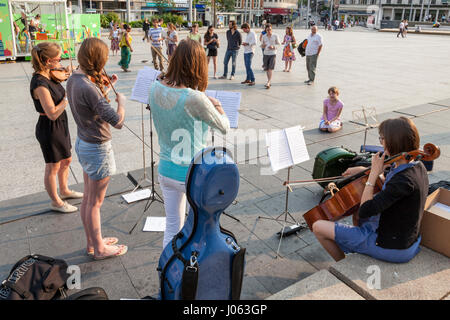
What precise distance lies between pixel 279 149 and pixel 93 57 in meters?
1.75

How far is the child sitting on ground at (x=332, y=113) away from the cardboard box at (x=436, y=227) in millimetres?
3931

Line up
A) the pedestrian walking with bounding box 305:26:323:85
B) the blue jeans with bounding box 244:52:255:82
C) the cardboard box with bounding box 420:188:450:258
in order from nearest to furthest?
the cardboard box with bounding box 420:188:450:258
the blue jeans with bounding box 244:52:255:82
the pedestrian walking with bounding box 305:26:323:85

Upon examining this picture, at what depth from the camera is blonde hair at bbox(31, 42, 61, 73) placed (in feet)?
11.1

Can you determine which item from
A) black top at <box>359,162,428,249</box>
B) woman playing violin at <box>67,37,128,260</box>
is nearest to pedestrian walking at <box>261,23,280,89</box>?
woman playing violin at <box>67,37,128,260</box>

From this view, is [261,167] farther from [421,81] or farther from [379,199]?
[421,81]

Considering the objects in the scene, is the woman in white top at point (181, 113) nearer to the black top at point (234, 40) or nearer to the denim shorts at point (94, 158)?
the denim shorts at point (94, 158)

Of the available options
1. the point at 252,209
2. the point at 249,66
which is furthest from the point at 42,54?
the point at 249,66

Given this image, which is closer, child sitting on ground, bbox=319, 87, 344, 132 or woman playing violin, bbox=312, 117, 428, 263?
woman playing violin, bbox=312, 117, 428, 263

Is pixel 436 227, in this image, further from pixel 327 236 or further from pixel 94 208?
pixel 94 208

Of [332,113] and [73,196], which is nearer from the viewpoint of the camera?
→ [73,196]

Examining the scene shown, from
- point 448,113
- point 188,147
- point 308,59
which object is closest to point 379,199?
point 188,147

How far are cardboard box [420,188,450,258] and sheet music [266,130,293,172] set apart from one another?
1207mm

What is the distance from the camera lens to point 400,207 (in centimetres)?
265

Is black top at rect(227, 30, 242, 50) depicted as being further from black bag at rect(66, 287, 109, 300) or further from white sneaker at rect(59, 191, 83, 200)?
black bag at rect(66, 287, 109, 300)
